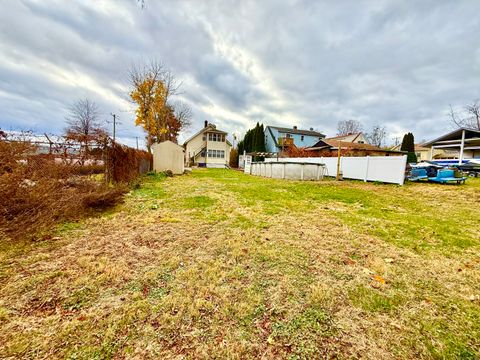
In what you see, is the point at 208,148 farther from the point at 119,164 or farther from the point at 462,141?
the point at 462,141

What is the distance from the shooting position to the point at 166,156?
17.7 metres

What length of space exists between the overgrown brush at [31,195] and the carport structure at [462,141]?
28.7 metres

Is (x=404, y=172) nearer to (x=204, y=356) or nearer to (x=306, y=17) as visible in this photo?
(x=306, y=17)

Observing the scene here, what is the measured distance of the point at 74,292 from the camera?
223 centimetres

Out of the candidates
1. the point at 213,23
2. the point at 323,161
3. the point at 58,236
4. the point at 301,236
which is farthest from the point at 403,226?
the point at 323,161

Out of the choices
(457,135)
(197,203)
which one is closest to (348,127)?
(457,135)

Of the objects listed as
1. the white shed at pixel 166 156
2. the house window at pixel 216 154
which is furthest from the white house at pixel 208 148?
Result: the white shed at pixel 166 156

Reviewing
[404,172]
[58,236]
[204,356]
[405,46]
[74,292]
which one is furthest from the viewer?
[405,46]

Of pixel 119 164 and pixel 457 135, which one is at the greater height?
pixel 457 135

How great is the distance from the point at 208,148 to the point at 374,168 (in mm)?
26209

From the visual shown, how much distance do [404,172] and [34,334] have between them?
49.2 feet

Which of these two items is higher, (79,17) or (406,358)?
(79,17)

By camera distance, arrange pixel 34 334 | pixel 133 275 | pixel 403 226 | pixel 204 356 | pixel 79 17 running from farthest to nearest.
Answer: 1. pixel 79 17
2. pixel 403 226
3. pixel 133 275
4. pixel 34 334
5. pixel 204 356

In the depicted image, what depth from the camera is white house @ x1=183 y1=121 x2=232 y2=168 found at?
34562 mm
